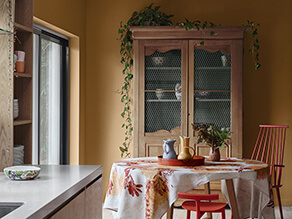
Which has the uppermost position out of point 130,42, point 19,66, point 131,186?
point 130,42

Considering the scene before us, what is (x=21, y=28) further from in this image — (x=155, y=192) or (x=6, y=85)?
(x=155, y=192)

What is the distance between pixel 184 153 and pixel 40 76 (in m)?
1.70

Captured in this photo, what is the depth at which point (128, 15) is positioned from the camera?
527 centimetres

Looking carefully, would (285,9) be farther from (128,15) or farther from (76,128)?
(76,128)

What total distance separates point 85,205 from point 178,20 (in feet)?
11.0

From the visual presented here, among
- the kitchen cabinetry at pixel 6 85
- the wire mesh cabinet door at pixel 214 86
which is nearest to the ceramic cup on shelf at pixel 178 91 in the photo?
the wire mesh cabinet door at pixel 214 86

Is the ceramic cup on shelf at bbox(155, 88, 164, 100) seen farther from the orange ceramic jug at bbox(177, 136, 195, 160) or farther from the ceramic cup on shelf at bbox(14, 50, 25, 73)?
the ceramic cup on shelf at bbox(14, 50, 25, 73)

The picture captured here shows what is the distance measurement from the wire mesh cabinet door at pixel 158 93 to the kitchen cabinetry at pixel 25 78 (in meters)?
2.01

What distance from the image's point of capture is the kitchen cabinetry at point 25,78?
282cm

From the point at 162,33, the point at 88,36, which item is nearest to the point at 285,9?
the point at 162,33

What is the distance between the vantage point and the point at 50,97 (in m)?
4.66

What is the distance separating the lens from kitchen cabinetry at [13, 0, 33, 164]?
2.82 m

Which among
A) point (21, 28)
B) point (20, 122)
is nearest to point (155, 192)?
point (20, 122)

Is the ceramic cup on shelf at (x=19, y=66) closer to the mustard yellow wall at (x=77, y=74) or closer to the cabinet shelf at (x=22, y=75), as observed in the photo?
the cabinet shelf at (x=22, y=75)
